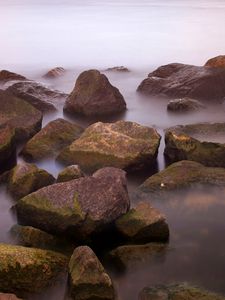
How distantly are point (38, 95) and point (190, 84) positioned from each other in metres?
5.45

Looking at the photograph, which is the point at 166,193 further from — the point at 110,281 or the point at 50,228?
the point at 110,281

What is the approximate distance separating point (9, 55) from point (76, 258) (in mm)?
28302

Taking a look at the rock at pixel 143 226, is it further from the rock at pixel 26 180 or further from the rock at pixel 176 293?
the rock at pixel 26 180

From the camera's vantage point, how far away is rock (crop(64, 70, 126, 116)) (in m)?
15.4

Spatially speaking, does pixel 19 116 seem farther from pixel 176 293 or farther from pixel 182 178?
pixel 176 293

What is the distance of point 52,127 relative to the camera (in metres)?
11.9

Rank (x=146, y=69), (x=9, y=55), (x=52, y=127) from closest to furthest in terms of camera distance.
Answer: (x=52, y=127) → (x=146, y=69) → (x=9, y=55)

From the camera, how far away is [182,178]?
958 cm

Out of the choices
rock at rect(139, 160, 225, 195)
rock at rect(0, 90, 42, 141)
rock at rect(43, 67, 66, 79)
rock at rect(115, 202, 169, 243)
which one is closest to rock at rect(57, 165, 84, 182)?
rock at rect(139, 160, 225, 195)

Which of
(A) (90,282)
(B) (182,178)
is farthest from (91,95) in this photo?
(A) (90,282)

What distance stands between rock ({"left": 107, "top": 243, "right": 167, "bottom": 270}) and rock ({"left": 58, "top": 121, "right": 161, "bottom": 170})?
314cm

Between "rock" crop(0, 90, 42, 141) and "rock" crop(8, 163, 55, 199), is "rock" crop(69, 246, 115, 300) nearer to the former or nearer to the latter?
"rock" crop(8, 163, 55, 199)

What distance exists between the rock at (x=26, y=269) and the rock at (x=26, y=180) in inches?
92.5

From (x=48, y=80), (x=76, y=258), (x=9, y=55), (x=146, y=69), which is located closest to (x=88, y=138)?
(x=76, y=258)
